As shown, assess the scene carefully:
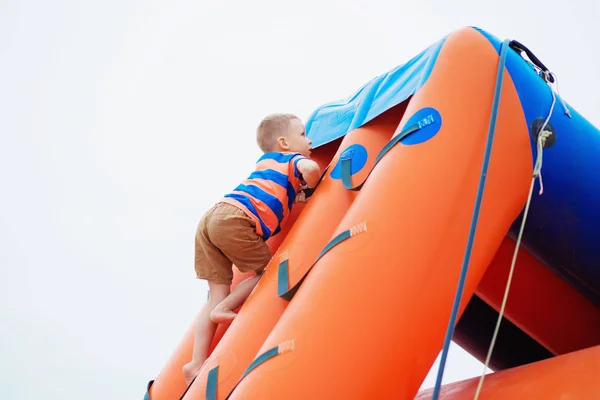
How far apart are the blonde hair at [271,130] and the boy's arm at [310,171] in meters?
0.23

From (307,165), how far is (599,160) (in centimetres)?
85

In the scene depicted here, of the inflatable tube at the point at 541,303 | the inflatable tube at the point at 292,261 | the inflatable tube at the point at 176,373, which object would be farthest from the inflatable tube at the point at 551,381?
the inflatable tube at the point at 176,373

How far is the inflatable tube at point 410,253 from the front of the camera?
4.52 feet

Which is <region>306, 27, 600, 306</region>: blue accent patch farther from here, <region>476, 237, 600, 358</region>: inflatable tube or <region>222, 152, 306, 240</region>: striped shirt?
<region>222, 152, 306, 240</region>: striped shirt

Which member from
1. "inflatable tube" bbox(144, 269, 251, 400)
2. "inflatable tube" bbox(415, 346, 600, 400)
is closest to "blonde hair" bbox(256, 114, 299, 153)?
"inflatable tube" bbox(144, 269, 251, 400)

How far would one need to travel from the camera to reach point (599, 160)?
192 centimetres

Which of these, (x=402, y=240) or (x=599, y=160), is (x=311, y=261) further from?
(x=599, y=160)

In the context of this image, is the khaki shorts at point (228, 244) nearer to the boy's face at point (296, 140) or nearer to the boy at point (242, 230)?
the boy at point (242, 230)

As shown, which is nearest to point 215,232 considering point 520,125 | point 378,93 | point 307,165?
point 307,165

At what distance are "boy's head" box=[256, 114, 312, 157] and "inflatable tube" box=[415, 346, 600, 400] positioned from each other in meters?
0.94

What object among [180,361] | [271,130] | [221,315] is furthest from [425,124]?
[180,361]

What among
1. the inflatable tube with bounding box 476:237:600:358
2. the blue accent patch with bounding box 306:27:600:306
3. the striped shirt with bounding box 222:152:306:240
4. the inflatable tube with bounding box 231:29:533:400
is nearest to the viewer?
the inflatable tube with bounding box 231:29:533:400

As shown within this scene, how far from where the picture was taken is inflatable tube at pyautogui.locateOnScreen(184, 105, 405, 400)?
1.69 metres

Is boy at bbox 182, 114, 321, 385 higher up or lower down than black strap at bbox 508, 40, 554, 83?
lower down
